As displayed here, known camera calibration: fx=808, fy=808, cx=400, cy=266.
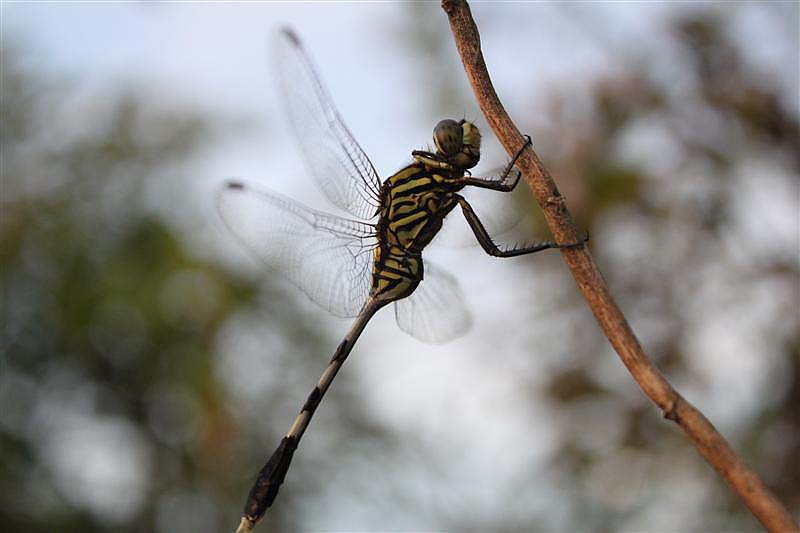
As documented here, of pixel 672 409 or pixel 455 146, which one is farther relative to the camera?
pixel 455 146

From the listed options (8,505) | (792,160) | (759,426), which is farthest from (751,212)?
(8,505)

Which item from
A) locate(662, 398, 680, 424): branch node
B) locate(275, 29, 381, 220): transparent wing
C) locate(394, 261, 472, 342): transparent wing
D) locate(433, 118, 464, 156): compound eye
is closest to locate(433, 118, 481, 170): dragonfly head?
locate(433, 118, 464, 156): compound eye

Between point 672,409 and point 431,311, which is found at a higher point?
point 431,311

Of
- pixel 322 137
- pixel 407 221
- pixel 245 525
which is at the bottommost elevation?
pixel 245 525

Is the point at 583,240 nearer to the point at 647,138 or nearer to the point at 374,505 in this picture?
the point at 647,138

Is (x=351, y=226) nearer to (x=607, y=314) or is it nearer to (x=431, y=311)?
(x=431, y=311)

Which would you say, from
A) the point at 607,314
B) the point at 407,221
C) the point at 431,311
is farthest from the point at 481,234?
the point at 607,314

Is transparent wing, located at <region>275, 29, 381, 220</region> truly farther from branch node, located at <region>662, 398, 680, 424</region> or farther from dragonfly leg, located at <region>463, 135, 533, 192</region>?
branch node, located at <region>662, 398, 680, 424</region>
